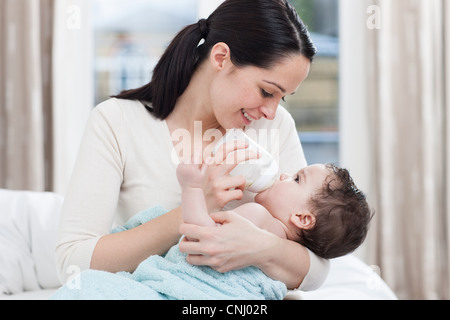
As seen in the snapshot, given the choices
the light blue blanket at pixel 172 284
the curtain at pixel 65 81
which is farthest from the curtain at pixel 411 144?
the light blue blanket at pixel 172 284

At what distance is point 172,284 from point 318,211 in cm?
37

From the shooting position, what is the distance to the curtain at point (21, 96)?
2.99 metres

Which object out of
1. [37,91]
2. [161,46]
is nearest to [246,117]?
[37,91]

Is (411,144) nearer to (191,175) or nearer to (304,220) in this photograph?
(304,220)

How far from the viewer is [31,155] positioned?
2990 mm

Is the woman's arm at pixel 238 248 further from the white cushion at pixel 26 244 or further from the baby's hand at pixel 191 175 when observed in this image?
the white cushion at pixel 26 244

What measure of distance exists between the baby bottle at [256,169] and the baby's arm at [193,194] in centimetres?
12

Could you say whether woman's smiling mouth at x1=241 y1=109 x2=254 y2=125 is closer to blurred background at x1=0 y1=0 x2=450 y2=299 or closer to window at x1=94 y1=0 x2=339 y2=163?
blurred background at x1=0 y1=0 x2=450 y2=299

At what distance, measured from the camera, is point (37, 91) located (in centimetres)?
300

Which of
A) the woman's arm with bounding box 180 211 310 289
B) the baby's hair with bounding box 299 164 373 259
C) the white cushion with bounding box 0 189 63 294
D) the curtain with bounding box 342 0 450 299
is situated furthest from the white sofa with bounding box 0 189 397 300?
the curtain with bounding box 342 0 450 299

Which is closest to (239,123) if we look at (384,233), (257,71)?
(257,71)

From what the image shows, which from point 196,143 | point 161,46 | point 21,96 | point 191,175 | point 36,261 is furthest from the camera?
point 161,46

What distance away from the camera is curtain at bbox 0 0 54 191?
9.80 ft

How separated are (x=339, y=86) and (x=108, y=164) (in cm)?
233
